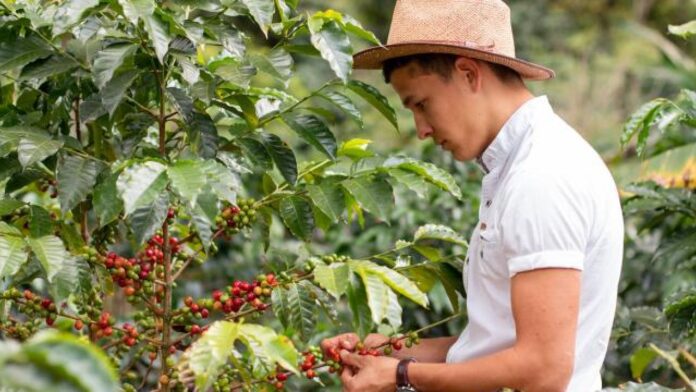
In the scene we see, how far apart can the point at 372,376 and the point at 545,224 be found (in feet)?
1.63

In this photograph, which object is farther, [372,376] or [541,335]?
[372,376]

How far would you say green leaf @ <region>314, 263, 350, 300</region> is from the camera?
5.62ft

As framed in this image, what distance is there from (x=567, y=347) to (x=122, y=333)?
950 mm

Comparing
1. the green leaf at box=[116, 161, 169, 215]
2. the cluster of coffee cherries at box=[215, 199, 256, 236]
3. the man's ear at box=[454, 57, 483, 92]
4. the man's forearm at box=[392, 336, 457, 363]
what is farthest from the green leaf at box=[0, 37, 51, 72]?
the man's forearm at box=[392, 336, 457, 363]

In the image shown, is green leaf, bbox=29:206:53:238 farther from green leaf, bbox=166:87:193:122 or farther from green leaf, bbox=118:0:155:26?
green leaf, bbox=118:0:155:26

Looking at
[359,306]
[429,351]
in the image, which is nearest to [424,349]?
[429,351]

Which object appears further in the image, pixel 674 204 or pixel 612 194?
pixel 674 204

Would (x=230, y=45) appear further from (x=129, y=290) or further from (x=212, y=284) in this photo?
(x=212, y=284)

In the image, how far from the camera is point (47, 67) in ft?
5.98

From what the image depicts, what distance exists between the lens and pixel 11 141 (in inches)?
70.2

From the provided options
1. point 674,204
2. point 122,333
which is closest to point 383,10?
point 674,204

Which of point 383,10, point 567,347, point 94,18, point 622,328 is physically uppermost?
point 94,18

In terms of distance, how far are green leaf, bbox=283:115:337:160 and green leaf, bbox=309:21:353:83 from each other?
216 mm

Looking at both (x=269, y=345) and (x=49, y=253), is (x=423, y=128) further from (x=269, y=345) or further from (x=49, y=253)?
(x=49, y=253)
